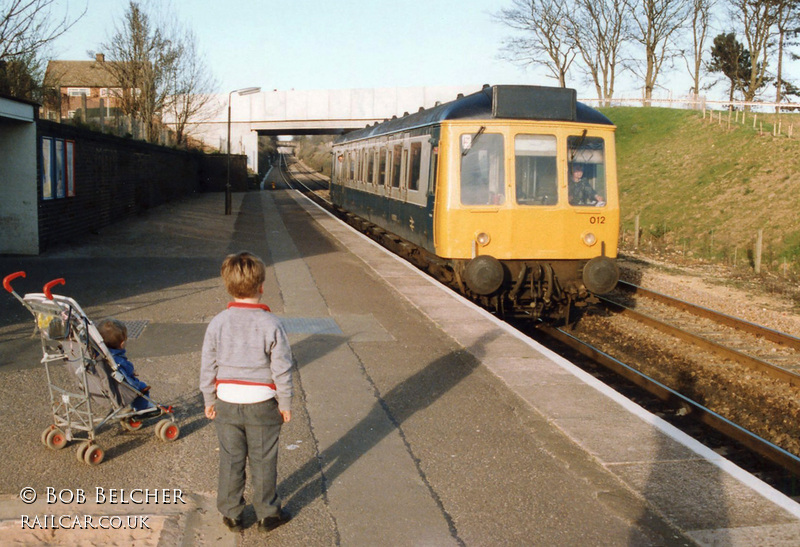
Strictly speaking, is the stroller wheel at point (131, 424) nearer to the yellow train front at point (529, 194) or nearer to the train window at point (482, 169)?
the yellow train front at point (529, 194)

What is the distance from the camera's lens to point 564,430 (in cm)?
582

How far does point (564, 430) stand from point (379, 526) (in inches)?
81.5

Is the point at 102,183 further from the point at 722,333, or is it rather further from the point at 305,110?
the point at 305,110

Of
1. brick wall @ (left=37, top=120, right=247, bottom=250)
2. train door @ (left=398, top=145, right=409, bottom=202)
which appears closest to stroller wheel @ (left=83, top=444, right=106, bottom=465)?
train door @ (left=398, top=145, right=409, bottom=202)

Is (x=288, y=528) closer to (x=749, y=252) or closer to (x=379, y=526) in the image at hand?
(x=379, y=526)

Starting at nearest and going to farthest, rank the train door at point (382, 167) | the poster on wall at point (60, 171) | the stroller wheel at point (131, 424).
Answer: the stroller wheel at point (131, 424) → the poster on wall at point (60, 171) → the train door at point (382, 167)

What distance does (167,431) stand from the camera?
5410 mm

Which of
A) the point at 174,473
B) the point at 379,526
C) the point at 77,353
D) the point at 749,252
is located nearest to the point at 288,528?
the point at 379,526

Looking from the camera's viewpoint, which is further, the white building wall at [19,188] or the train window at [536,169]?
the white building wall at [19,188]

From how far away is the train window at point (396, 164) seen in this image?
49.2 ft

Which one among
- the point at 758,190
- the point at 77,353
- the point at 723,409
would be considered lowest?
the point at 723,409

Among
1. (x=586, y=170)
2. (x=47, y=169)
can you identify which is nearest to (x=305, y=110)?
(x=47, y=169)

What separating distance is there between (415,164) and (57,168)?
25.8 ft

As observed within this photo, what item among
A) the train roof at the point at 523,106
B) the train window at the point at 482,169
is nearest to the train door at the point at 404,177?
the train roof at the point at 523,106
